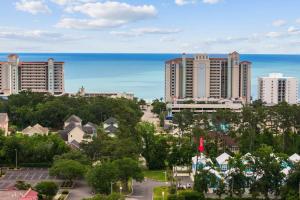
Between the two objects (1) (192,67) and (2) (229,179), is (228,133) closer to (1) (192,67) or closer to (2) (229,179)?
(2) (229,179)

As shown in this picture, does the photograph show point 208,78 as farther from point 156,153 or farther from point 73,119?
point 156,153

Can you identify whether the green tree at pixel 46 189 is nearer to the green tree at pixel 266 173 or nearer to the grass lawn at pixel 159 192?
the grass lawn at pixel 159 192

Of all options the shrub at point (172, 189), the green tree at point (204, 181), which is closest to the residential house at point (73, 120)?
the shrub at point (172, 189)

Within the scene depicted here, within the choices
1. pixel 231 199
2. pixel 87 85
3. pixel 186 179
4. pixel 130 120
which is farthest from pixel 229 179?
pixel 87 85

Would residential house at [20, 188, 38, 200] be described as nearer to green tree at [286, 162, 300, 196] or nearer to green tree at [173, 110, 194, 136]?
green tree at [286, 162, 300, 196]

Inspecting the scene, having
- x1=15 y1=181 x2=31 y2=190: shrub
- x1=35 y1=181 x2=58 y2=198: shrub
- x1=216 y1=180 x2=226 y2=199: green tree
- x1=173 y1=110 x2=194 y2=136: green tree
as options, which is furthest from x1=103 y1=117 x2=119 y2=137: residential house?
x1=216 y1=180 x2=226 y2=199: green tree
